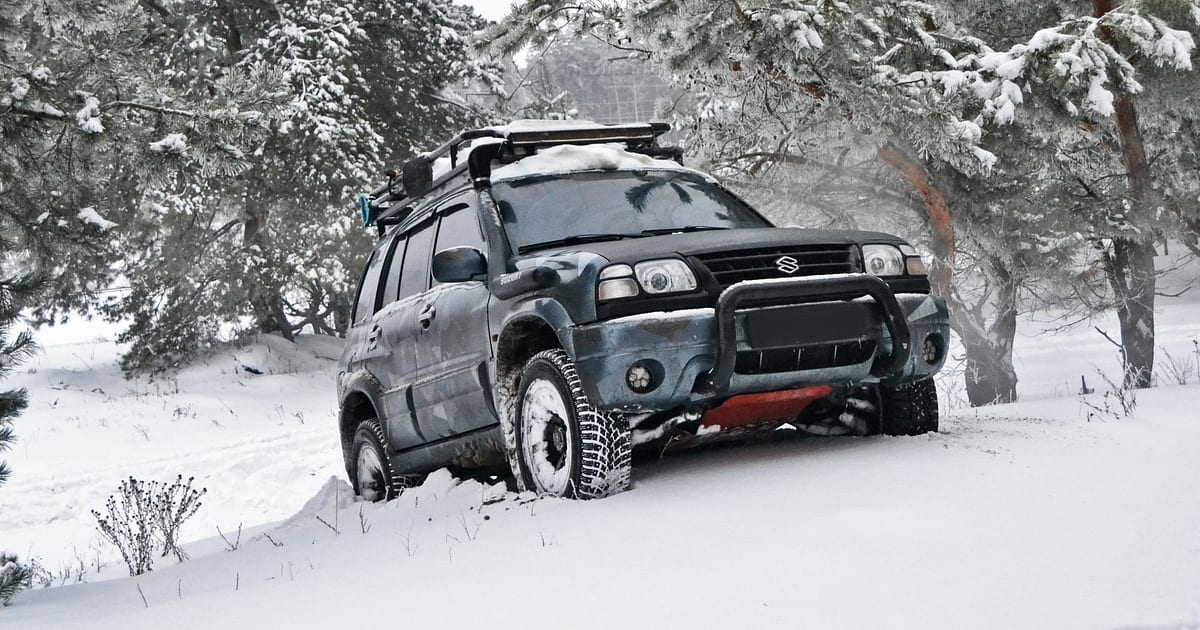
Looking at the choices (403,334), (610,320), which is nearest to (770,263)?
(610,320)

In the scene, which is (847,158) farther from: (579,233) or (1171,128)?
(579,233)

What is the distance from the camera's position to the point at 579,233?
570 cm

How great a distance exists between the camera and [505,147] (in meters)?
6.26

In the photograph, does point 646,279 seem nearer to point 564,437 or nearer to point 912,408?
point 564,437

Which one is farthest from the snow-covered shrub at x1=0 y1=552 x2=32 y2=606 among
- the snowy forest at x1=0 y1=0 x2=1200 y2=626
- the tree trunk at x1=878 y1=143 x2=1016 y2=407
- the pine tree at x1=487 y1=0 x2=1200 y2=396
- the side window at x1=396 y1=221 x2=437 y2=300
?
the tree trunk at x1=878 y1=143 x2=1016 y2=407

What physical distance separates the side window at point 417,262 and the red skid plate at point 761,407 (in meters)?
2.08

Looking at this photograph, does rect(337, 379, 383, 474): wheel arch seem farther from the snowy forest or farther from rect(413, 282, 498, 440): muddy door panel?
rect(413, 282, 498, 440): muddy door panel

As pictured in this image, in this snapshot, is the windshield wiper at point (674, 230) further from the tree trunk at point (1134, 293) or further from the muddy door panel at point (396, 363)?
the tree trunk at point (1134, 293)

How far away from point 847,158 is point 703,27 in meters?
4.15

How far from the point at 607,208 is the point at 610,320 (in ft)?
4.14

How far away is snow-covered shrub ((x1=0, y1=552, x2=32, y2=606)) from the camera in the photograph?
196 inches

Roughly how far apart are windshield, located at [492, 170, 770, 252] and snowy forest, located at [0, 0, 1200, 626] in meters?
1.52

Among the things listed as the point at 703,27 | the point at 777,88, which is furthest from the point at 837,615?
the point at 777,88

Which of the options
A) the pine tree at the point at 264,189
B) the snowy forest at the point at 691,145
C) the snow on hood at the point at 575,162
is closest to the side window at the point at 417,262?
Result: the snow on hood at the point at 575,162
